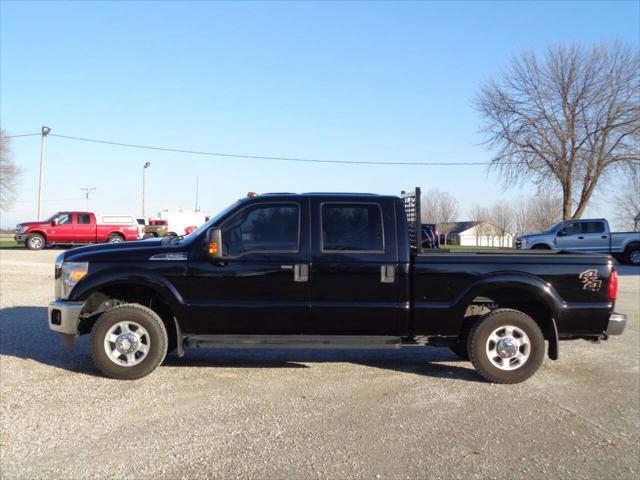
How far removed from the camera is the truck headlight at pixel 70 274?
228 inches

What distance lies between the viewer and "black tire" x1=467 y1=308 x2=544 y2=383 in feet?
19.0

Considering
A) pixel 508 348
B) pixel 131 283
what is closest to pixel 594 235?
pixel 508 348

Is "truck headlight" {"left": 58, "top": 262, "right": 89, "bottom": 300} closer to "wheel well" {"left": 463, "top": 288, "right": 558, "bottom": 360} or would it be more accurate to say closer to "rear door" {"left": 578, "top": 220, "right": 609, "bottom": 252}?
"wheel well" {"left": 463, "top": 288, "right": 558, "bottom": 360}

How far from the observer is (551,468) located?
3803 millimetres

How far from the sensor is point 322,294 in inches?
228

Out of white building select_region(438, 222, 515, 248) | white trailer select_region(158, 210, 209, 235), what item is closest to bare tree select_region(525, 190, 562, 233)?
white building select_region(438, 222, 515, 248)

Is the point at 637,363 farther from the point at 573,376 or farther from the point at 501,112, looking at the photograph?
the point at 501,112

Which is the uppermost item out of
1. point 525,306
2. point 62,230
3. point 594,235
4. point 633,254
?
point 62,230

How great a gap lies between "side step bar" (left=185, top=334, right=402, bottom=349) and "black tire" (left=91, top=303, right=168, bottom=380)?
1.14 ft

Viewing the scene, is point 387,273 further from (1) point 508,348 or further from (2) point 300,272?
(1) point 508,348

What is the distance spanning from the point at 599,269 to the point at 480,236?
90500 millimetres

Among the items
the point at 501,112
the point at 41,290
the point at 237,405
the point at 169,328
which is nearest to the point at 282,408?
→ the point at 237,405

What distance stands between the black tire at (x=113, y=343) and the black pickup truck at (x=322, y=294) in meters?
0.01

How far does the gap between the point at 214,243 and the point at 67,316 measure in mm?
1724
